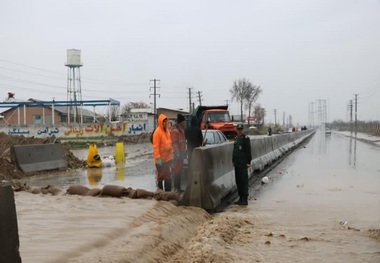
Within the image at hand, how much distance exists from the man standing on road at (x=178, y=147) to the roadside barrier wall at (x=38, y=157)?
7092 mm

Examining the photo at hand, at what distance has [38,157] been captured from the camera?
16.2 meters

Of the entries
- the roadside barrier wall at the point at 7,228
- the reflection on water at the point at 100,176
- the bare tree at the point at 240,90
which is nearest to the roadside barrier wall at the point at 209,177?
the reflection on water at the point at 100,176

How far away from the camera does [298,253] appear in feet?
19.7

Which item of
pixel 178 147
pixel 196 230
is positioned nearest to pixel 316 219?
pixel 196 230

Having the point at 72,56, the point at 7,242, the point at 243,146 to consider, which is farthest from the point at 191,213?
the point at 72,56

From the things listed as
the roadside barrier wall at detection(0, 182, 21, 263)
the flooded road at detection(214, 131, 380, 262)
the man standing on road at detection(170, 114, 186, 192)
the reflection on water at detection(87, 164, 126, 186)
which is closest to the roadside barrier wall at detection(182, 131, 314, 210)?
the flooded road at detection(214, 131, 380, 262)

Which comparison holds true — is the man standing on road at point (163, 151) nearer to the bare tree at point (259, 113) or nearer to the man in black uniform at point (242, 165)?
the man in black uniform at point (242, 165)

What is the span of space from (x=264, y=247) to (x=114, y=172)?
36.2ft

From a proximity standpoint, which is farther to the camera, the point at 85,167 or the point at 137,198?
the point at 85,167

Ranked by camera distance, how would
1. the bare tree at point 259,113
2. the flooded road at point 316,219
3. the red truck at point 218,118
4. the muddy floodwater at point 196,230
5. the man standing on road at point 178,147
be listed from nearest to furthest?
the muddy floodwater at point 196,230, the flooded road at point 316,219, the man standing on road at point 178,147, the red truck at point 218,118, the bare tree at point 259,113

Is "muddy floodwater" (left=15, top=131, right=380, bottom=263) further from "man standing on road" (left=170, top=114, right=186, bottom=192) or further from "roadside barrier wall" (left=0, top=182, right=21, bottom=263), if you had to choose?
"man standing on road" (left=170, top=114, right=186, bottom=192)

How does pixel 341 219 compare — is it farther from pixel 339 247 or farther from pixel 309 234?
pixel 339 247

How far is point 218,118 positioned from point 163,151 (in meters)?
20.6

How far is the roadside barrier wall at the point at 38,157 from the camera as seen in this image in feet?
49.7
